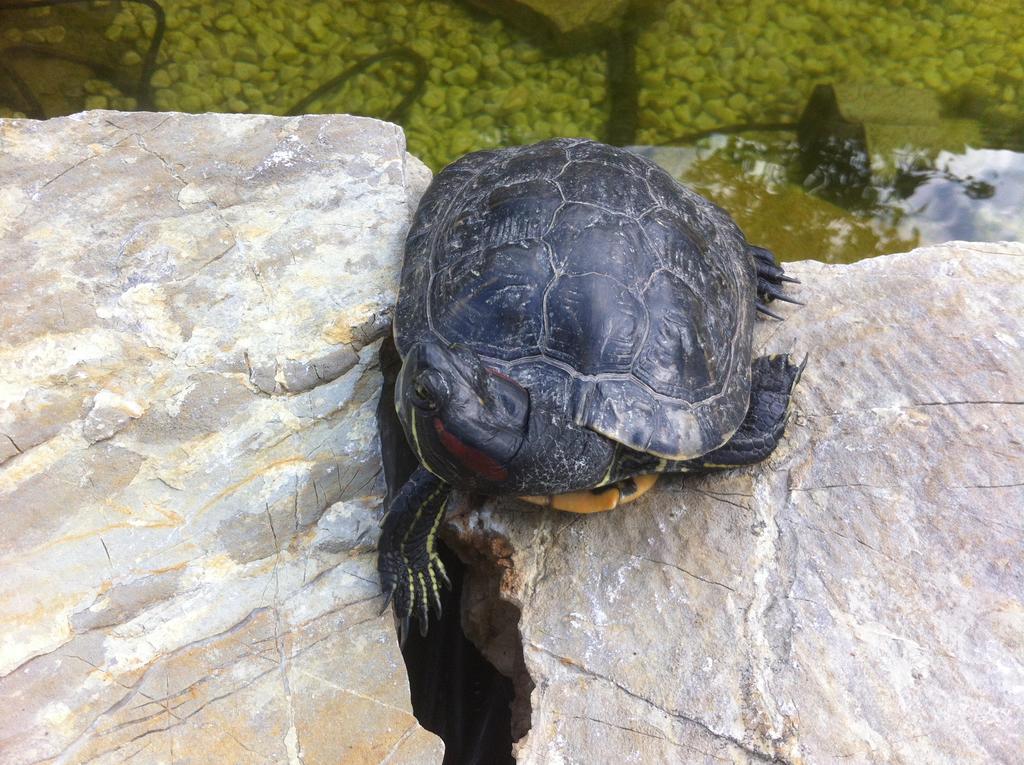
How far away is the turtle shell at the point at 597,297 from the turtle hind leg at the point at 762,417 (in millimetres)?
88

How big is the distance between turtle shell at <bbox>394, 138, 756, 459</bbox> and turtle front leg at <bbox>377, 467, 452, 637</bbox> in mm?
454

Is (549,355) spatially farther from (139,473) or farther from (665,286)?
(139,473)

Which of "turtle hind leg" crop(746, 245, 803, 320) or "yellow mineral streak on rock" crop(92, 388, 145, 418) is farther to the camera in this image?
"turtle hind leg" crop(746, 245, 803, 320)

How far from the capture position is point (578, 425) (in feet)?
7.70

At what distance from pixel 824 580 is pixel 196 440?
205cm

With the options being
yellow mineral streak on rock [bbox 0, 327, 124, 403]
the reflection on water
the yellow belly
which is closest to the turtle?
the yellow belly

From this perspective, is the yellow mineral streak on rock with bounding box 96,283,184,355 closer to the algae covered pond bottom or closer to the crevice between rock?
the crevice between rock

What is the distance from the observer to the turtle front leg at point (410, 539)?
8.08 feet

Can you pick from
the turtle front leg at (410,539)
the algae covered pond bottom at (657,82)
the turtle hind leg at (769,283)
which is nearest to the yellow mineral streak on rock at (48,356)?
the turtle front leg at (410,539)

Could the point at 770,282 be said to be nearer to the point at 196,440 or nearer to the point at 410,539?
the point at 410,539

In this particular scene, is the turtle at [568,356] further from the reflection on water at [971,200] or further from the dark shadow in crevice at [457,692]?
the reflection on water at [971,200]

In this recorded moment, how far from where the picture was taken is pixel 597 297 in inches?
95.7

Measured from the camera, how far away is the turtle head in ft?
6.92

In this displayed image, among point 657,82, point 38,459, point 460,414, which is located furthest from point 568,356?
point 657,82
